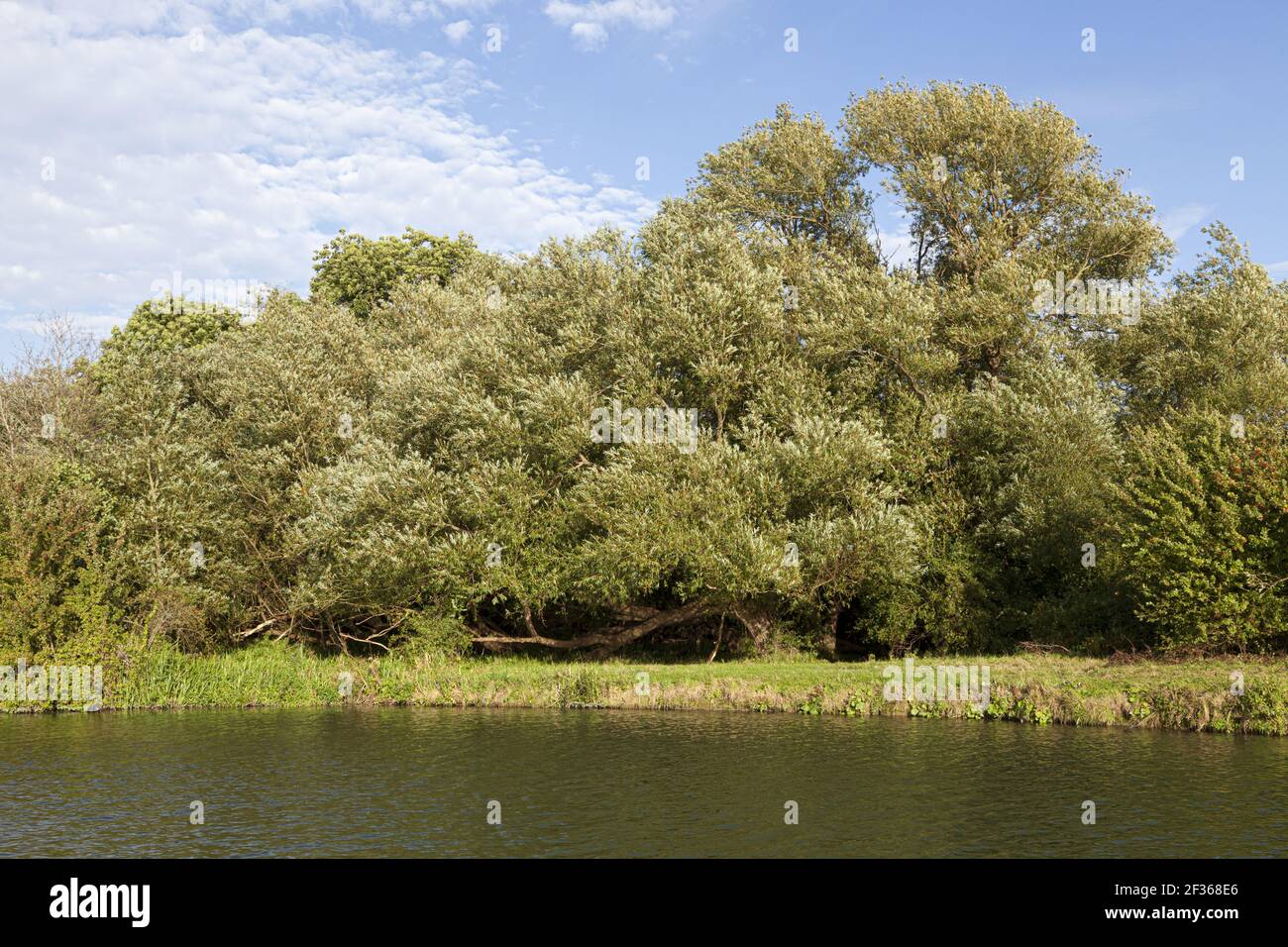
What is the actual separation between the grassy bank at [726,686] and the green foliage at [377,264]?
43.9 meters

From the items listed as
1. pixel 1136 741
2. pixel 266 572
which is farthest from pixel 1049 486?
pixel 266 572

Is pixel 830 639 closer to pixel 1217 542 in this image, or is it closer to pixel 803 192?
pixel 1217 542

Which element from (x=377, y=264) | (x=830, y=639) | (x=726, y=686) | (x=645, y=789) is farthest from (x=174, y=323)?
(x=645, y=789)

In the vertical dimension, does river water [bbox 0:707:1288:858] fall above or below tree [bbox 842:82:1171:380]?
below

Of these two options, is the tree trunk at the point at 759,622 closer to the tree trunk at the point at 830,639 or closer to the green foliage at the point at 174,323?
the tree trunk at the point at 830,639

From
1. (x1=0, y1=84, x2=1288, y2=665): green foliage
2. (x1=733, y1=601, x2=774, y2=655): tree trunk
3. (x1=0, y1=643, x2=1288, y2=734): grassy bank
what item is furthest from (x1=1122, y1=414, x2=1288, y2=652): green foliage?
(x1=733, y1=601, x2=774, y2=655): tree trunk

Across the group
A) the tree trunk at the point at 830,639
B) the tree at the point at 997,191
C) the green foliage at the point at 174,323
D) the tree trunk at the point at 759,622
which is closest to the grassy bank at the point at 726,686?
the tree trunk at the point at 759,622

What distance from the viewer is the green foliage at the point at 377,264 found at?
85.3 meters

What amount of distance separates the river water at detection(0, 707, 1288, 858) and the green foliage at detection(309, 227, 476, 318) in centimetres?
5548

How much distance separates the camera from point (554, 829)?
22.0m

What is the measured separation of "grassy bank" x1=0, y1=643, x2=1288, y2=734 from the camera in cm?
3193

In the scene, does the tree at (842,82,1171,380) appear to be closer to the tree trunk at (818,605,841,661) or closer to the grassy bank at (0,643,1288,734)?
Answer: the tree trunk at (818,605,841,661)
